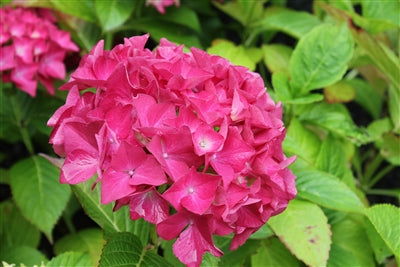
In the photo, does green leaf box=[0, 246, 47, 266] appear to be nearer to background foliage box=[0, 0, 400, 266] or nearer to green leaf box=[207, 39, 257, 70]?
background foliage box=[0, 0, 400, 266]

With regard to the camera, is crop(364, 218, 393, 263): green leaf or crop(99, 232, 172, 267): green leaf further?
crop(364, 218, 393, 263): green leaf

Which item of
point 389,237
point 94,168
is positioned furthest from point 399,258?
point 94,168

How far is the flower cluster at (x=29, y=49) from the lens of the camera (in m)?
1.28

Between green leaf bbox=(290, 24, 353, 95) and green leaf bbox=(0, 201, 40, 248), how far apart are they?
773 mm

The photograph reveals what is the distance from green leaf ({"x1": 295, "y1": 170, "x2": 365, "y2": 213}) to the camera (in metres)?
1.06

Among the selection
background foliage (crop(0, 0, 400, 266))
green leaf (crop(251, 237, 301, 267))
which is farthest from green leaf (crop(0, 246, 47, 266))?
green leaf (crop(251, 237, 301, 267))

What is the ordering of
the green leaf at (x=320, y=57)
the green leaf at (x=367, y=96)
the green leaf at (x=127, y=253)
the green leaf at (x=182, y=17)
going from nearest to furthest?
the green leaf at (x=127, y=253), the green leaf at (x=320, y=57), the green leaf at (x=182, y=17), the green leaf at (x=367, y=96)

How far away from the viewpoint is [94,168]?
78cm

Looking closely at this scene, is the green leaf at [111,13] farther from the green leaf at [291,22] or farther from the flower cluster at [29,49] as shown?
the green leaf at [291,22]

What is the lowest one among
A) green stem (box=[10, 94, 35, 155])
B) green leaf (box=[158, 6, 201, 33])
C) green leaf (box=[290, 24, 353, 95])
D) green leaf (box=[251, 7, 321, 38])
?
green stem (box=[10, 94, 35, 155])

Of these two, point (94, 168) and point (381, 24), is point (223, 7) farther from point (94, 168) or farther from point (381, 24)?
point (94, 168)

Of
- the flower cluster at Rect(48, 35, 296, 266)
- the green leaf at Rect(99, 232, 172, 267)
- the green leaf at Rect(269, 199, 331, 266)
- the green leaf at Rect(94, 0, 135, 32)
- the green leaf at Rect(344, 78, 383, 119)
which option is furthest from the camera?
the green leaf at Rect(344, 78, 383, 119)

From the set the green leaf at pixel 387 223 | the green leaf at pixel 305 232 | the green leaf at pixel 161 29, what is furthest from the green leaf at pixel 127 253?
the green leaf at pixel 161 29

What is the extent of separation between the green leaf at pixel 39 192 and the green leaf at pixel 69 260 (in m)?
0.28
